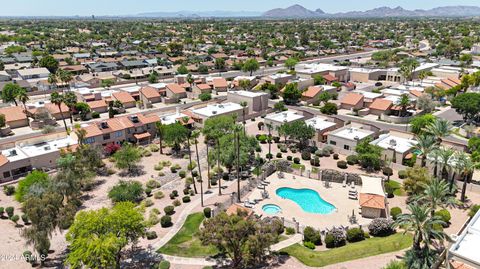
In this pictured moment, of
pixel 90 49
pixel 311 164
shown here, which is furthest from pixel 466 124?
pixel 90 49

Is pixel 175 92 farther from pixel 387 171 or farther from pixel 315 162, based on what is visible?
pixel 387 171

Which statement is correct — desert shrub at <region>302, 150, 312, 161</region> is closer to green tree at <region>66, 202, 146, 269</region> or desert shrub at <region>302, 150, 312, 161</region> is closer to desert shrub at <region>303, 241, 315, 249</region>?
desert shrub at <region>303, 241, 315, 249</region>

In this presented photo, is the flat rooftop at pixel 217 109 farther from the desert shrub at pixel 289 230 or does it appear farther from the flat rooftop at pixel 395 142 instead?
the desert shrub at pixel 289 230

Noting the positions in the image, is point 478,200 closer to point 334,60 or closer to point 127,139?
point 127,139

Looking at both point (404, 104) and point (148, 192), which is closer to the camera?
point (148, 192)

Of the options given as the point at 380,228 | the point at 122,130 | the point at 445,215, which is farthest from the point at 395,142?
the point at 122,130

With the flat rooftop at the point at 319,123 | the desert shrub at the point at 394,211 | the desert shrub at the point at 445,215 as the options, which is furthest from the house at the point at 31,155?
the desert shrub at the point at 445,215
